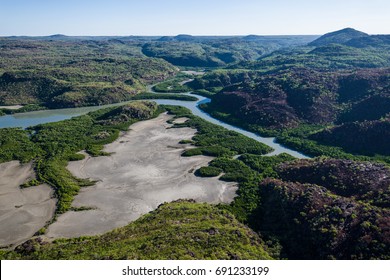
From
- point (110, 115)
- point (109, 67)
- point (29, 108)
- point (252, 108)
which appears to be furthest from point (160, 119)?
point (109, 67)

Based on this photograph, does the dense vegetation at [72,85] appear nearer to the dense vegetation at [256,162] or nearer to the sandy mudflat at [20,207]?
the dense vegetation at [256,162]

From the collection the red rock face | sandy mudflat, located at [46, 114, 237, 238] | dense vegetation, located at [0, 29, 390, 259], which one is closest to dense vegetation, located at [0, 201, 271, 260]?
dense vegetation, located at [0, 29, 390, 259]

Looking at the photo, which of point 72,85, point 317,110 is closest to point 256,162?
point 317,110

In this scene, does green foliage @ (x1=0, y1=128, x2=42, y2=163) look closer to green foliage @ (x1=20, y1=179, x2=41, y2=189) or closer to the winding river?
green foliage @ (x1=20, y1=179, x2=41, y2=189)

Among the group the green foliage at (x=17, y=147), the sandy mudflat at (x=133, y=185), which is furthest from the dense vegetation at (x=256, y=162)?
the sandy mudflat at (x=133, y=185)

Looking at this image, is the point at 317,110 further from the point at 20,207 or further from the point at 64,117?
the point at 20,207
